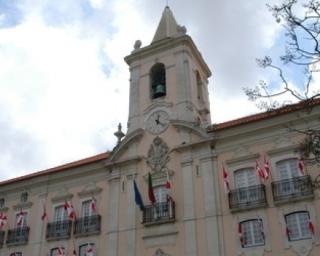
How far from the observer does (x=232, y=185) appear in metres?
22.2

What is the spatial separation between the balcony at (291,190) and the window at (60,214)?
42.3ft

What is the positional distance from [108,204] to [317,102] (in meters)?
12.8

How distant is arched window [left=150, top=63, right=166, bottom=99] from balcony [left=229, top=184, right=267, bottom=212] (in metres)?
8.75

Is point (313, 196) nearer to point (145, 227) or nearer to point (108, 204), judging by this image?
point (145, 227)

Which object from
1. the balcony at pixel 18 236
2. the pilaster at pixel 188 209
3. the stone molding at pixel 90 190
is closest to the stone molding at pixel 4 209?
the balcony at pixel 18 236

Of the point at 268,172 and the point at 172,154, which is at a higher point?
the point at 172,154

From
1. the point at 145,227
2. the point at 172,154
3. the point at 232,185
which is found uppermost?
the point at 172,154

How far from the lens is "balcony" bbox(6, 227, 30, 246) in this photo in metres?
27.2

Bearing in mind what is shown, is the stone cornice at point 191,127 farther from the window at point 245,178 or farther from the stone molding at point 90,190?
the stone molding at point 90,190

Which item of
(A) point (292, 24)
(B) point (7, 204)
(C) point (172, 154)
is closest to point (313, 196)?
(C) point (172, 154)

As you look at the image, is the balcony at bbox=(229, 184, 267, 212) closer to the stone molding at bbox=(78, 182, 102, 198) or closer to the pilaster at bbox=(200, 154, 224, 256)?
the pilaster at bbox=(200, 154, 224, 256)

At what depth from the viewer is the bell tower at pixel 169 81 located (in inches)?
1035

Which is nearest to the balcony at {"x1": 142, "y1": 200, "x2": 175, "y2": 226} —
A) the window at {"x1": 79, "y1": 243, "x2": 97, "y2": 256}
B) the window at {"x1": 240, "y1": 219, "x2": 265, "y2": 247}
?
the window at {"x1": 79, "y1": 243, "x2": 97, "y2": 256}

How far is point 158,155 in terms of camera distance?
81.8 feet
